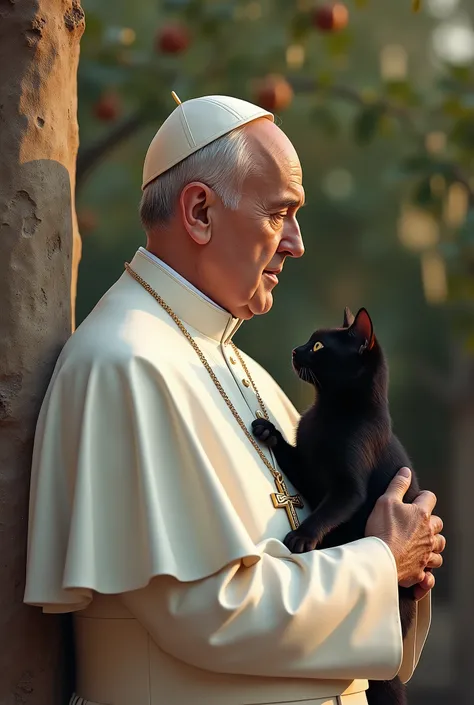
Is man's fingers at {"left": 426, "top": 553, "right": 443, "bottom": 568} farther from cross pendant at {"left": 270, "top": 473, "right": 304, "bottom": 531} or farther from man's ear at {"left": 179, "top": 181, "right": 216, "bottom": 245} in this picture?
man's ear at {"left": 179, "top": 181, "right": 216, "bottom": 245}

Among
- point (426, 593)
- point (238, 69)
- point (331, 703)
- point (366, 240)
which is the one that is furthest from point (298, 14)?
point (366, 240)

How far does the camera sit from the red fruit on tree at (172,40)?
6328 mm

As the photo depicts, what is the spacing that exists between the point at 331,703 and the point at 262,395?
1132 mm

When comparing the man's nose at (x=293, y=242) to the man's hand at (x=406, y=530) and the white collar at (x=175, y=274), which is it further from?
the man's hand at (x=406, y=530)

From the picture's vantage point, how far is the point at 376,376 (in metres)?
3.80

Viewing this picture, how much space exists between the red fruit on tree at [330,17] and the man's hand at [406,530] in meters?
3.53

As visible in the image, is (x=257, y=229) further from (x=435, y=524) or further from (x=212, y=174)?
(x=435, y=524)

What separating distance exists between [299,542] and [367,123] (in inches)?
156

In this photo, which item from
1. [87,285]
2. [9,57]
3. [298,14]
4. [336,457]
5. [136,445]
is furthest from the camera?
[87,285]

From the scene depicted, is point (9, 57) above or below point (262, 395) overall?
above

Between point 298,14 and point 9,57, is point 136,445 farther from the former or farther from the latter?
point 298,14

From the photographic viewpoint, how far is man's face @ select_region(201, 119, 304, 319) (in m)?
3.50

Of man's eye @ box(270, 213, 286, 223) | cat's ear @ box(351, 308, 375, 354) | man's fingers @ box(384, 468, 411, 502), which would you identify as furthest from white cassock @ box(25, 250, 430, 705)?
cat's ear @ box(351, 308, 375, 354)

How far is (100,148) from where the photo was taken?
6133 millimetres
